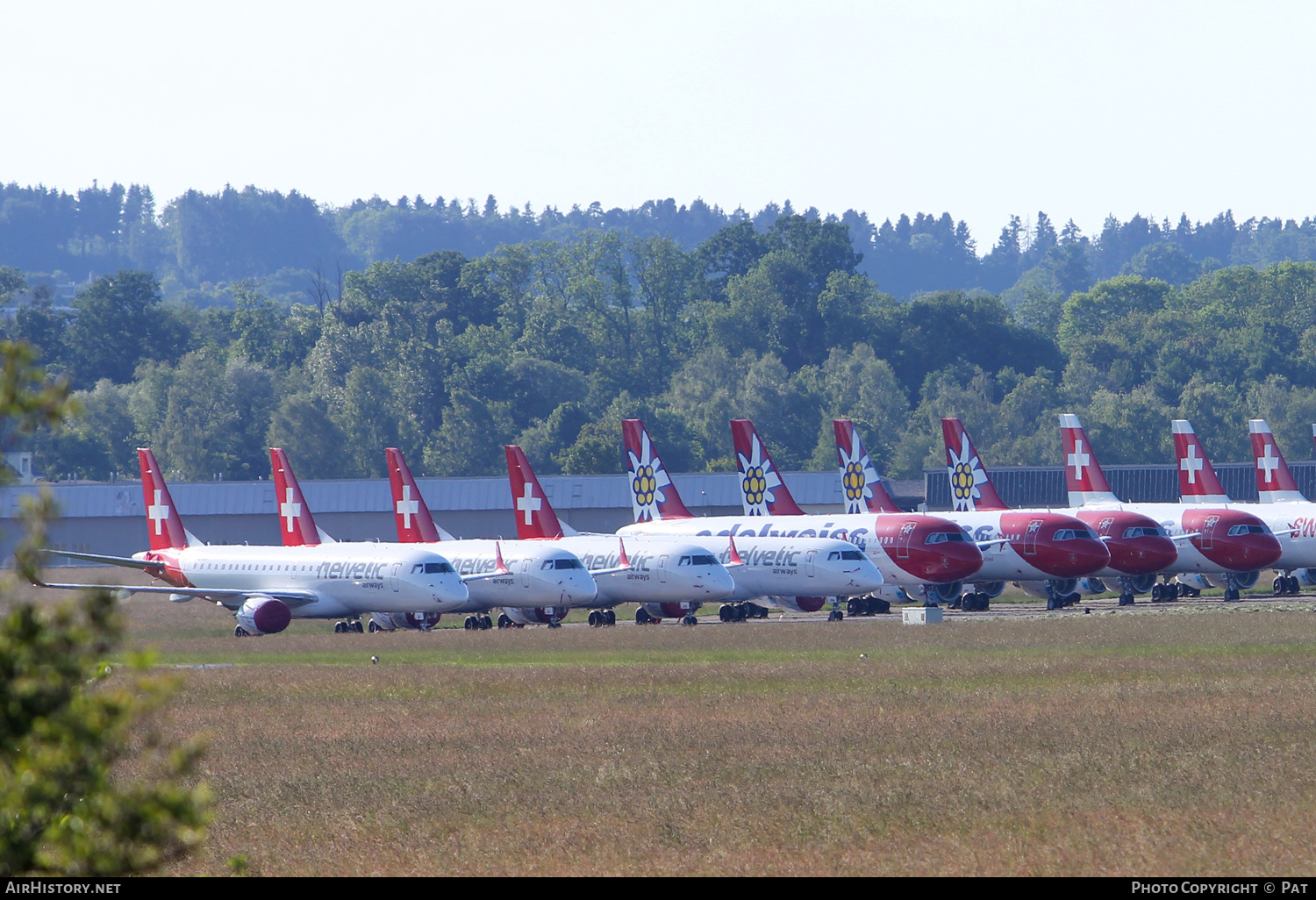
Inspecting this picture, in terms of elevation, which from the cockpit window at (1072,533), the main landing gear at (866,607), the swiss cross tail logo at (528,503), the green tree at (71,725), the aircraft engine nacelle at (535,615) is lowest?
the main landing gear at (866,607)

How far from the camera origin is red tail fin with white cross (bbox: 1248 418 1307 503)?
75438 millimetres

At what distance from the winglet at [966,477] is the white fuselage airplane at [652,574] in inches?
700

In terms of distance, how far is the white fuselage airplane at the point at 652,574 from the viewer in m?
58.1

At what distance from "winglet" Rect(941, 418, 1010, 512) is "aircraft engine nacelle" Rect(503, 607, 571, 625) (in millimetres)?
22363

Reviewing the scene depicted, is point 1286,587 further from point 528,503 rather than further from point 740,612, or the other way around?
point 528,503

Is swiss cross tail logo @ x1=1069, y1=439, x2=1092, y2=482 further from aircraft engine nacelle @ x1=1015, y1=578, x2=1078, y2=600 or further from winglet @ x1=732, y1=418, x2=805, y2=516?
winglet @ x1=732, y1=418, x2=805, y2=516

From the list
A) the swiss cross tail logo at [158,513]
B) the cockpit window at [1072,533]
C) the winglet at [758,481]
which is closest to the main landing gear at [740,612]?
the winglet at [758,481]

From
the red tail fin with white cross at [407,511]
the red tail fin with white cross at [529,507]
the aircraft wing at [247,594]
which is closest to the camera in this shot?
the aircraft wing at [247,594]

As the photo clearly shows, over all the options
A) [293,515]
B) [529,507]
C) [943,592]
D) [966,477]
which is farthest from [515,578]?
[966,477]

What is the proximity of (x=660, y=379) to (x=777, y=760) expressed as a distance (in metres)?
171

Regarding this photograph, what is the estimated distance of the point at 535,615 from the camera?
204ft

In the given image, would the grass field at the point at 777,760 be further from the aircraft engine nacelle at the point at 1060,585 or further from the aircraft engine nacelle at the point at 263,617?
the aircraft engine nacelle at the point at 1060,585

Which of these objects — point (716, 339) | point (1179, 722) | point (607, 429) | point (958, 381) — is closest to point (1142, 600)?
point (1179, 722)

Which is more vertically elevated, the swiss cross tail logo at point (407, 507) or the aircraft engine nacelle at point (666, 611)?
the swiss cross tail logo at point (407, 507)
